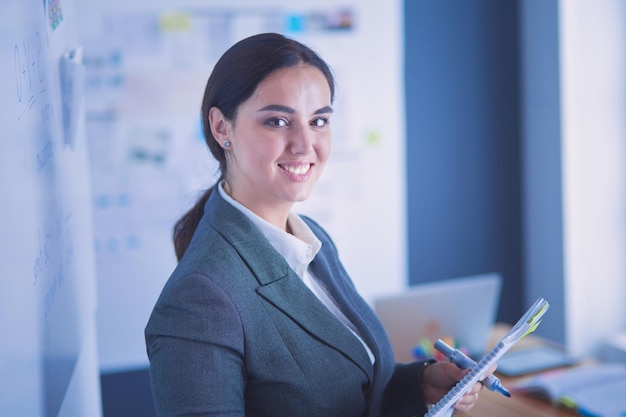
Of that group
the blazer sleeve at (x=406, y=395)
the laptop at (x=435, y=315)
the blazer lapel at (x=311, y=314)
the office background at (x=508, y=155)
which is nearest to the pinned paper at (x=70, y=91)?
the blazer lapel at (x=311, y=314)

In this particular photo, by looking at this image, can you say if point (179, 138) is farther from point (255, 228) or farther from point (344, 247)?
point (255, 228)

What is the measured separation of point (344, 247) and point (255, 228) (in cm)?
196

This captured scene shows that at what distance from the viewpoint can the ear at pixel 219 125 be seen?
1286 mm

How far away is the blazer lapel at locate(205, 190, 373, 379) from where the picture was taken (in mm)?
1197

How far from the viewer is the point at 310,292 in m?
1.26

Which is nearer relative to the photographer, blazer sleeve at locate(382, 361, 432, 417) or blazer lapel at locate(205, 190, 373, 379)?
blazer lapel at locate(205, 190, 373, 379)

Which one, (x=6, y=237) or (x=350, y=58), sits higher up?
(x=350, y=58)

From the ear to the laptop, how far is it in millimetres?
881

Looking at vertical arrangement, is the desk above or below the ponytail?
below

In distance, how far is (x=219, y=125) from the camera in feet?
4.26

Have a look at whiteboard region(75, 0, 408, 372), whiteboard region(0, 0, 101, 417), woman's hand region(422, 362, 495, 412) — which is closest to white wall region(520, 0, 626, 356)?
whiteboard region(75, 0, 408, 372)

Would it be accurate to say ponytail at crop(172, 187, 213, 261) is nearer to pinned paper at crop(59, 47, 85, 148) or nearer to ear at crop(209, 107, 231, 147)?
ear at crop(209, 107, 231, 147)

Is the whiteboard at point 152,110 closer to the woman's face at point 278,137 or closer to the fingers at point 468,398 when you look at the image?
the woman's face at point 278,137

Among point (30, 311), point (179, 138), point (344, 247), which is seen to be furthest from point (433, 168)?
point (30, 311)
